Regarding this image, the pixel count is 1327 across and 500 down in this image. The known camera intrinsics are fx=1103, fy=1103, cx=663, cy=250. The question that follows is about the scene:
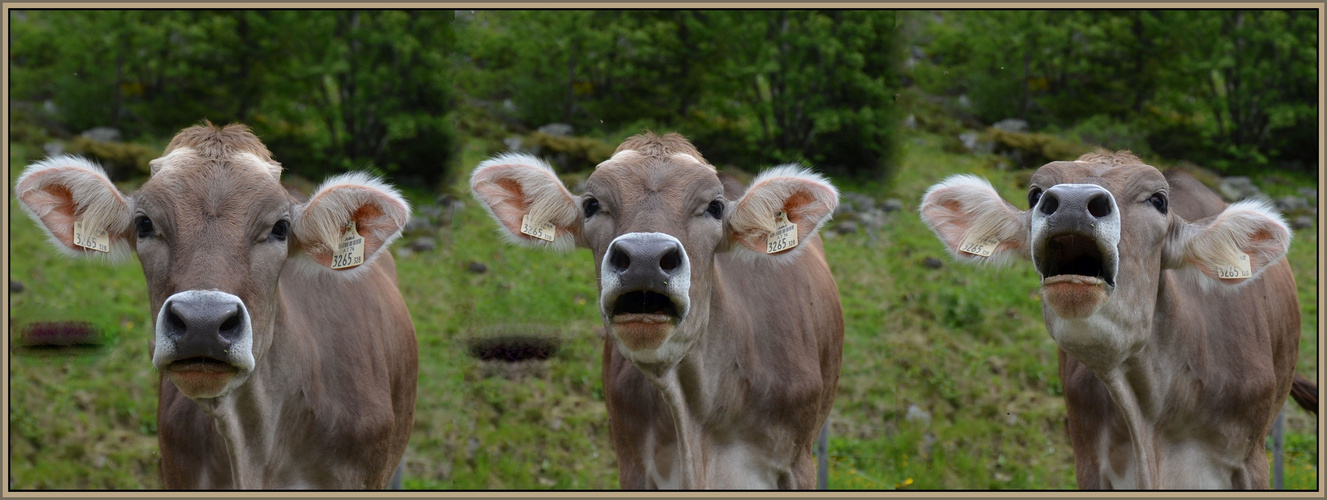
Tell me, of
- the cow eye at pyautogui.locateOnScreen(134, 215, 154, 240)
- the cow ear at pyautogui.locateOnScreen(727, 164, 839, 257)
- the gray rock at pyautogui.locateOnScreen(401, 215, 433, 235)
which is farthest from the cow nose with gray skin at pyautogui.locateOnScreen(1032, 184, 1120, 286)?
the gray rock at pyautogui.locateOnScreen(401, 215, 433, 235)

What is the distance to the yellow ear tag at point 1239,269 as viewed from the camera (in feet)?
21.0

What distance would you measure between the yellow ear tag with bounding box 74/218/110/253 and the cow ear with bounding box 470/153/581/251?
2.06m

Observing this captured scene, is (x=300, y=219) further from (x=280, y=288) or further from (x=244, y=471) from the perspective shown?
(x=244, y=471)

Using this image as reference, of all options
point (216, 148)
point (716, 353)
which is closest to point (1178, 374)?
point (716, 353)

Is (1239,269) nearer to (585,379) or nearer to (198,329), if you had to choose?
(198,329)

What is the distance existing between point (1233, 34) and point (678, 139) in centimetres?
581

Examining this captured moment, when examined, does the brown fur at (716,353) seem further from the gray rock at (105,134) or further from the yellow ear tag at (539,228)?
the gray rock at (105,134)

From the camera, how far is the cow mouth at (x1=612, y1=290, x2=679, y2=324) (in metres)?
5.79

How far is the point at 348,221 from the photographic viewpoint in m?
6.11

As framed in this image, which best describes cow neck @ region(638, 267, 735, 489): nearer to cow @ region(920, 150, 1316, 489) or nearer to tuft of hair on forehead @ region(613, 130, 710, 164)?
tuft of hair on forehead @ region(613, 130, 710, 164)

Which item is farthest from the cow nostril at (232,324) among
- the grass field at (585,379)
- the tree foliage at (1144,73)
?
the tree foliage at (1144,73)

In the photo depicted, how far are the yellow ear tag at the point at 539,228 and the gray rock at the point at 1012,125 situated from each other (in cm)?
537

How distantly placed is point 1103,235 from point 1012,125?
4818 millimetres

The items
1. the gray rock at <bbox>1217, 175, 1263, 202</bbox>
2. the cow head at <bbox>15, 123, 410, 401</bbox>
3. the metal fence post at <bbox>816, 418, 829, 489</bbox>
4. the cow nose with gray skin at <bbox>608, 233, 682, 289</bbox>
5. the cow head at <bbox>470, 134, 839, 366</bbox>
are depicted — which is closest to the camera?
the cow head at <bbox>15, 123, 410, 401</bbox>
